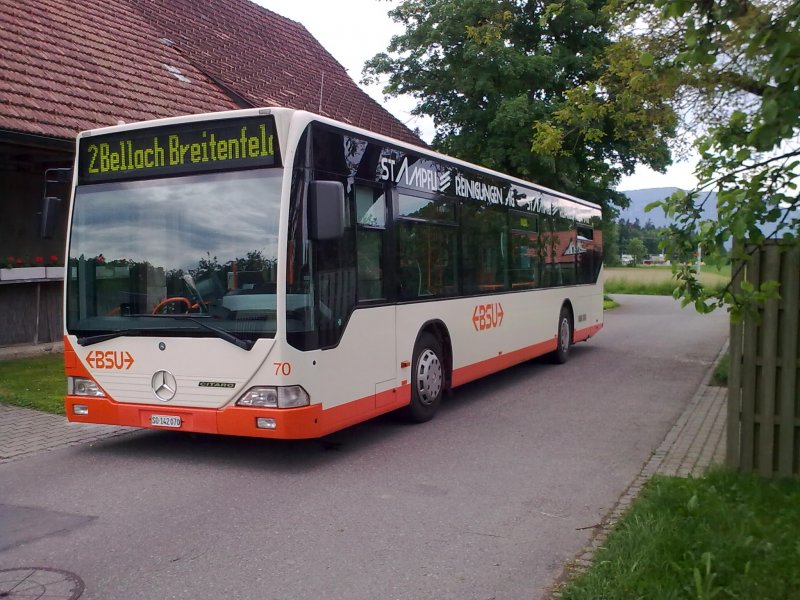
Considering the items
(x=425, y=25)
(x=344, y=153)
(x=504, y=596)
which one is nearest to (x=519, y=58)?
(x=425, y=25)

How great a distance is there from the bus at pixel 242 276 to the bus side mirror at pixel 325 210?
11 mm

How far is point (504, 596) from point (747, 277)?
3.18 meters

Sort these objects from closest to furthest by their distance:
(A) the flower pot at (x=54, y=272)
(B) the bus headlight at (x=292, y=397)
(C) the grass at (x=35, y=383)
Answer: (B) the bus headlight at (x=292, y=397)
(C) the grass at (x=35, y=383)
(A) the flower pot at (x=54, y=272)

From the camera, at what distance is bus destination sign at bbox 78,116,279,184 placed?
6.54 m

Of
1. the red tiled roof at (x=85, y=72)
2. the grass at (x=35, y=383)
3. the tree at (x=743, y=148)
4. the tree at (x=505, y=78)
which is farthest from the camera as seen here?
the tree at (x=505, y=78)

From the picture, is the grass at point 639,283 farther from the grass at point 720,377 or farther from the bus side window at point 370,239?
the bus side window at point 370,239

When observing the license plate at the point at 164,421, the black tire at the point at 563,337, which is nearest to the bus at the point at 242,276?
the license plate at the point at 164,421

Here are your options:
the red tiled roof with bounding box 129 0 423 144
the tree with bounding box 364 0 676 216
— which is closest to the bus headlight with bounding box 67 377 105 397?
the red tiled roof with bounding box 129 0 423 144

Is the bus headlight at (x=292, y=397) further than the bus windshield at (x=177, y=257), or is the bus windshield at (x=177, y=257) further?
the bus windshield at (x=177, y=257)

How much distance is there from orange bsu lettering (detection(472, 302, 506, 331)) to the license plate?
4324mm

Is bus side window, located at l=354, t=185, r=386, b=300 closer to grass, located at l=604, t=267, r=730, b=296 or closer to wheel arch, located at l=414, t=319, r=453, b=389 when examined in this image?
wheel arch, located at l=414, t=319, r=453, b=389

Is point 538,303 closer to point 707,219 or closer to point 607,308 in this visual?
point 707,219

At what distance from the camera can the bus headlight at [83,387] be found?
23.4 ft

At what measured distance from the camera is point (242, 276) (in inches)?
255
